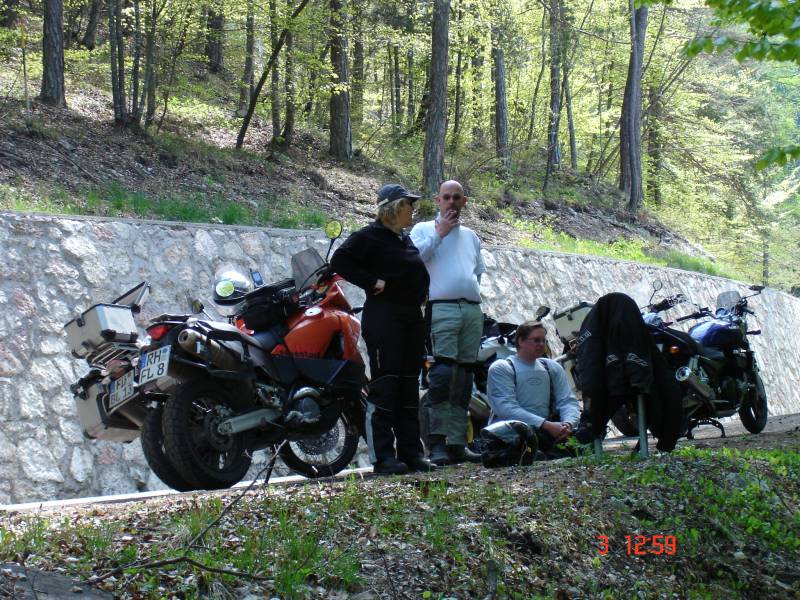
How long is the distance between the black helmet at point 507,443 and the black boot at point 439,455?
21.9 inches

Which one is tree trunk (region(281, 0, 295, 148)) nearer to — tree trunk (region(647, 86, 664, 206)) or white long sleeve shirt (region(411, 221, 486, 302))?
white long sleeve shirt (region(411, 221, 486, 302))

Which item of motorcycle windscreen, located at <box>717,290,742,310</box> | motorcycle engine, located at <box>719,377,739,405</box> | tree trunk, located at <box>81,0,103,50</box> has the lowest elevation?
motorcycle engine, located at <box>719,377,739,405</box>

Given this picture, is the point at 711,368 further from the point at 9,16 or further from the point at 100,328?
the point at 9,16

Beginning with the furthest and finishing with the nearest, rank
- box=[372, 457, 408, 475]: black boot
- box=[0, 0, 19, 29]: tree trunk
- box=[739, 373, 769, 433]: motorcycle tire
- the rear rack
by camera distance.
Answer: box=[0, 0, 19, 29]: tree trunk
box=[739, 373, 769, 433]: motorcycle tire
box=[372, 457, 408, 475]: black boot
the rear rack

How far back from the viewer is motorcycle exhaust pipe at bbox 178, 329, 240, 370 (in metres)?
5.96

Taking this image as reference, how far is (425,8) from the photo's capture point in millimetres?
19641

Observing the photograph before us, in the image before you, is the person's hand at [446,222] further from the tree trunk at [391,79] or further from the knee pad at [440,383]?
the tree trunk at [391,79]

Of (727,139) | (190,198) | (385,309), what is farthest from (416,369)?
(727,139)

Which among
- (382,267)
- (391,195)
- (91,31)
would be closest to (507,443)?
(382,267)

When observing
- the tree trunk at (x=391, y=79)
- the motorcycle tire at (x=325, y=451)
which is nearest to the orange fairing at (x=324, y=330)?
the motorcycle tire at (x=325, y=451)

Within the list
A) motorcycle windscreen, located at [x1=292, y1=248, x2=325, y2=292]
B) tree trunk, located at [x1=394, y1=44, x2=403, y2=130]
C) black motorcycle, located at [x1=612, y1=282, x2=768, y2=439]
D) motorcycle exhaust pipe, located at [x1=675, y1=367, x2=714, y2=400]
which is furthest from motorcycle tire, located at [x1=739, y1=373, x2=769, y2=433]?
tree trunk, located at [x1=394, y1=44, x2=403, y2=130]

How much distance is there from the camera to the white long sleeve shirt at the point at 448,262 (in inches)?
287

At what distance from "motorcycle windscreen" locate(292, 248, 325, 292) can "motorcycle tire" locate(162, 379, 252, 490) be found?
1142 millimetres

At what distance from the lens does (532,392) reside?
7.27 metres
